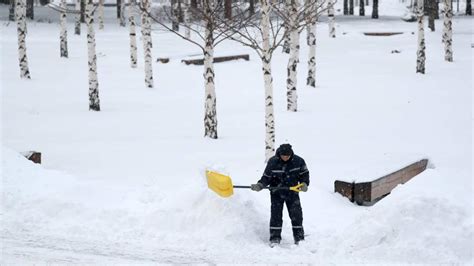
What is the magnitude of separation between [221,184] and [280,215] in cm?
88

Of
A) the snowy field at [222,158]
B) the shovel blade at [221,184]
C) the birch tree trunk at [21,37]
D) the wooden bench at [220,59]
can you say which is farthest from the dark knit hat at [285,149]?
the wooden bench at [220,59]

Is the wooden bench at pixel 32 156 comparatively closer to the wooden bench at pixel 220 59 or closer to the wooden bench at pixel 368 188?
the wooden bench at pixel 368 188

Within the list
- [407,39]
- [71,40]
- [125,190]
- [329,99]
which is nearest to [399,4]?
[407,39]

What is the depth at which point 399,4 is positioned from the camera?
2623 inches

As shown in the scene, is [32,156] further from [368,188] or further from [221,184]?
[368,188]

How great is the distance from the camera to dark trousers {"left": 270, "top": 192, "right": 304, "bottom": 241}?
7887 mm

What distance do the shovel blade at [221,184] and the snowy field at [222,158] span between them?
21cm

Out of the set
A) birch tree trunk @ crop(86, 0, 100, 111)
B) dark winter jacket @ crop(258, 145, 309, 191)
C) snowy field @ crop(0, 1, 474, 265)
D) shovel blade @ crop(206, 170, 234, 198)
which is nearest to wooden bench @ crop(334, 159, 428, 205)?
snowy field @ crop(0, 1, 474, 265)

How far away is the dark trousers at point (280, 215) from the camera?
25.9 ft

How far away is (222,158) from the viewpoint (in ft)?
43.0

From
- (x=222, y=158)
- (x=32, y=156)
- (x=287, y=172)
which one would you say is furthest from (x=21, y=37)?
(x=287, y=172)

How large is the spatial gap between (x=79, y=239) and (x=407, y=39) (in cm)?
3131

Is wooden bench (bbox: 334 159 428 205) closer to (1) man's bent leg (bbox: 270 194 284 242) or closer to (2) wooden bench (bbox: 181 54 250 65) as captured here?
(1) man's bent leg (bbox: 270 194 284 242)

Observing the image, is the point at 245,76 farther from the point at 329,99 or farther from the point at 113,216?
the point at 113,216
